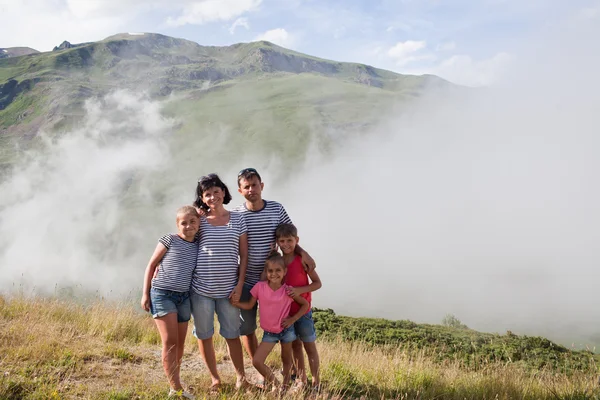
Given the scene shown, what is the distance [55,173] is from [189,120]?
54.9 m

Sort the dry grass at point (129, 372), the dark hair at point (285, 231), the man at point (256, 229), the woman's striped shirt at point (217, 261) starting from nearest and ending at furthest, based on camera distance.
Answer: the dry grass at point (129, 372) < the woman's striped shirt at point (217, 261) < the dark hair at point (285, 231) < the man at point (256, 229)

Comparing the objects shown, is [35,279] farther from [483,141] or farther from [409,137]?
[483,141]

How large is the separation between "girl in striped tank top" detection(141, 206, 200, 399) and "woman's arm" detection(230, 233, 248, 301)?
0.47m

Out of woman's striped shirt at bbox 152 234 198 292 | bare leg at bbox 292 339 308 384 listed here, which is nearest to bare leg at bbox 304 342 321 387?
bare leg at bbox 292 339 308 384

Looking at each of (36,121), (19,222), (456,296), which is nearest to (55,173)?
(19,222)

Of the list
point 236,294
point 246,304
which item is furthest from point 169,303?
point 246,304

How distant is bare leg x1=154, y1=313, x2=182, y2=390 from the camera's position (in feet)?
14.3

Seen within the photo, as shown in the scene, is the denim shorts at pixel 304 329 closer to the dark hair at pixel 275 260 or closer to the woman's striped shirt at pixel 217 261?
the dark hair at pixel 275 260

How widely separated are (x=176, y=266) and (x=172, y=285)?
0.19 meters

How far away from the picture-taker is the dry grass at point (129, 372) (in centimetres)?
429

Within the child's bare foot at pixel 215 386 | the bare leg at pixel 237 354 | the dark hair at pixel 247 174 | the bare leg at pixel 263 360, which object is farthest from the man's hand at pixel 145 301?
the dark hair at pixel 247 174

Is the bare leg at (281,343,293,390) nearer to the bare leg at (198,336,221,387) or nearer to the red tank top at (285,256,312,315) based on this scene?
the red tank top at (285,256,312,315)

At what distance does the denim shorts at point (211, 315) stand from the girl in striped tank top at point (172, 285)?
0.13 metres

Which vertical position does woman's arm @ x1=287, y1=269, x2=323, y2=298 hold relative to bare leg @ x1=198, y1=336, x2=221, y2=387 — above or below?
above
